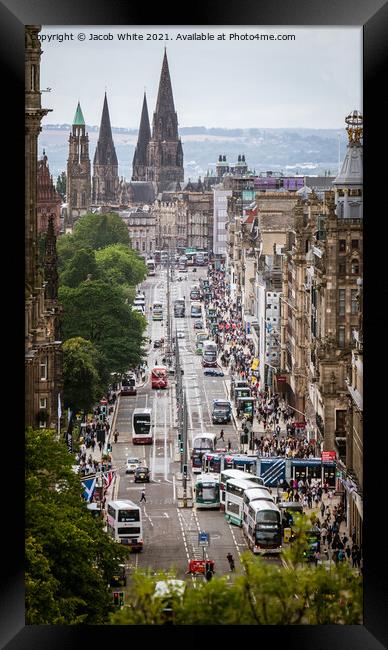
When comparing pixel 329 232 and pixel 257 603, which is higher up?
pixel 329 232

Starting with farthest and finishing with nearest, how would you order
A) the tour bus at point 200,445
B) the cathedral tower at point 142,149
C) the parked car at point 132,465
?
the tour bus at point 200,445 → the parked car at point 132,465 → the cathedral tower at point 142,149

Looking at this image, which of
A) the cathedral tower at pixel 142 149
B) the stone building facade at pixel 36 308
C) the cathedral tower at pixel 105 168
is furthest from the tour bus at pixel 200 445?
the cathedral tower at pixel 142 149

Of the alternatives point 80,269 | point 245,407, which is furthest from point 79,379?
point 80,269

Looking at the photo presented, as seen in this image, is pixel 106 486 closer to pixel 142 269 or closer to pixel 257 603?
pixel 257 603

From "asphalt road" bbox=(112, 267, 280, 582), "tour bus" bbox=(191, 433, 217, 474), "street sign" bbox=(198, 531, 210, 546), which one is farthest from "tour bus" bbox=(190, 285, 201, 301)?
"street sign" bbox=(198, 531, 210, 546)

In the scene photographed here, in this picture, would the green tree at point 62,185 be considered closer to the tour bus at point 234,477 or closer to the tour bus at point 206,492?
the tour bus at point 234,477

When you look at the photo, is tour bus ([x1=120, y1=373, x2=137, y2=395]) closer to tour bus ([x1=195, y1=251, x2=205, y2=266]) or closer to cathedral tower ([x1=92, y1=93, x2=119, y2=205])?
cathedral tower ([x1=92, y1=93, x2=119, y2=205])
